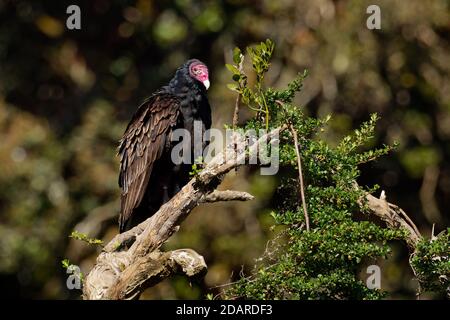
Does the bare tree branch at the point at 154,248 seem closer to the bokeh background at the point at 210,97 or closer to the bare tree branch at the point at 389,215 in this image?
the bare tree branch at the point at 389,215

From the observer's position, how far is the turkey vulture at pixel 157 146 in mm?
5816

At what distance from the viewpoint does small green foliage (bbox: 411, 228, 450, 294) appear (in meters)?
4.23

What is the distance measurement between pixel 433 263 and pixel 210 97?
478 cm

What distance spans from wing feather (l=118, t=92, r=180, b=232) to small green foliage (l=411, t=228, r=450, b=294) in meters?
2.03

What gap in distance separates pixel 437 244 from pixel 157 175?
228 cm

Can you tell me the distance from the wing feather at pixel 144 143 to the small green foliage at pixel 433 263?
2031 mm

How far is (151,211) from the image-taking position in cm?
603

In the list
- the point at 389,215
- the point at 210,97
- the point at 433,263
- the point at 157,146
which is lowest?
the point at 433,263

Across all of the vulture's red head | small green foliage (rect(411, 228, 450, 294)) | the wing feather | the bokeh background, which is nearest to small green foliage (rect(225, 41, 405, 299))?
small green foliage (rect(411, 228, 450, 294))

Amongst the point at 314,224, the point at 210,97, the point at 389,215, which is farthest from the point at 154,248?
the point at 210,97

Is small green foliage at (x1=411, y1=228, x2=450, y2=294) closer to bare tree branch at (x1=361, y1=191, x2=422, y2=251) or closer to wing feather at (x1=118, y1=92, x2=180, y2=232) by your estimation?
bare tree branch at (x1=361, y1=191, x2=422, y2=251)

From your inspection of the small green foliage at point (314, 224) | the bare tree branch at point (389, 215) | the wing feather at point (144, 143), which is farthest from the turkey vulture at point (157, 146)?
the bare tree branch at point (389, 215)

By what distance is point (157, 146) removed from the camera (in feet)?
19.1

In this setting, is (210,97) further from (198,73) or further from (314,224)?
(314,224)
